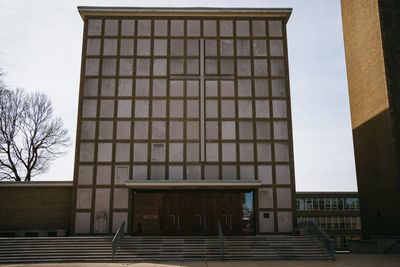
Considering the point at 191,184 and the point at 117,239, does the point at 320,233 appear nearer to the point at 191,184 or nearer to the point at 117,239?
the point at 191,184

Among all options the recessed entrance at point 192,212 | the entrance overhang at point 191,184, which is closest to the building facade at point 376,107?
the entrance overhang at point 191,184

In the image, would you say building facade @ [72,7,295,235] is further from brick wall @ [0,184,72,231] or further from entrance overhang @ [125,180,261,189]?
brick wall @ [0,184,72,231]

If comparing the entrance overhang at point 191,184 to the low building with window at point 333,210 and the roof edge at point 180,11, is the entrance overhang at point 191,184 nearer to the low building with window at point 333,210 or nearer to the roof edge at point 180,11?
the roof edge at point 180,11

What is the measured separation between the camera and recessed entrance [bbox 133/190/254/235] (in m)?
21.8

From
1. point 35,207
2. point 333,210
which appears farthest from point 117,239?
point 333,210

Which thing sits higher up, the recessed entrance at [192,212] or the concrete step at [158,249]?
the recessed entrance at [192,212]

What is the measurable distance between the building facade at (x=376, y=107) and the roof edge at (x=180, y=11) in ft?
17.4

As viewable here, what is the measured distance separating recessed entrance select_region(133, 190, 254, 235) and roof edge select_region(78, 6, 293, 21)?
1114 centimetres

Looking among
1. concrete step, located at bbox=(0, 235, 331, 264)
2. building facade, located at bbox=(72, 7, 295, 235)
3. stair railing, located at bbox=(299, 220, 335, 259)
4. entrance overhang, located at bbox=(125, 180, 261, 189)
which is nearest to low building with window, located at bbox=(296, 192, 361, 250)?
stair railing, located at bbox=(299, 220, 335, 259)

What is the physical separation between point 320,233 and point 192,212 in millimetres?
6974

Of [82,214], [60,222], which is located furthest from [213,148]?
[60,222]

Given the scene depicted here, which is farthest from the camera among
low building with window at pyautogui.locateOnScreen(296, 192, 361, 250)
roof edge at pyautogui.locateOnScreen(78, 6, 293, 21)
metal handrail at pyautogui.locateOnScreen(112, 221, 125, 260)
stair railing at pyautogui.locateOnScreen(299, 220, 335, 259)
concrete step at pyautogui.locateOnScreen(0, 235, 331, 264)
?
low building with window at pyautogui.locateOnScreen(296, 192, 361, 250)

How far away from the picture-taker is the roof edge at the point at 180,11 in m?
24.2

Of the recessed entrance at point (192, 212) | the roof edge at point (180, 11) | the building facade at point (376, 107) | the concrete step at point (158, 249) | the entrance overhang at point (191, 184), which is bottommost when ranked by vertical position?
the concrete step at point (158, 249)
